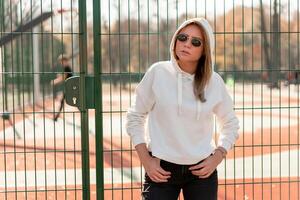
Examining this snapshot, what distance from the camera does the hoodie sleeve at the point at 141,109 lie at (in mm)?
3119

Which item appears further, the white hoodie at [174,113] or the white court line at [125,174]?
the white court line at [125,174]

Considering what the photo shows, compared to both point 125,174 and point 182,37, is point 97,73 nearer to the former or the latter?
point 182,37

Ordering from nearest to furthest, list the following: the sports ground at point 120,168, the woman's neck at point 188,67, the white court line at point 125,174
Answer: the woman's neck at point 188,67 → the sports ground at point 120,168 → the white court line at point 125,174

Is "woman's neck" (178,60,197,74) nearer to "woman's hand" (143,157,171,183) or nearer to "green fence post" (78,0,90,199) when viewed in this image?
"woman's hand" (143,157,171,183)

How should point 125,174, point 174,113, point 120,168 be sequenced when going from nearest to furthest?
point 174,113, point 125,174, point 120,168

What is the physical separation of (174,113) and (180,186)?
0.42m

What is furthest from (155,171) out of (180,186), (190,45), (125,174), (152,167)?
(125,174)

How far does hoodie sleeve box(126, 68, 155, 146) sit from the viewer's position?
10.2 ft

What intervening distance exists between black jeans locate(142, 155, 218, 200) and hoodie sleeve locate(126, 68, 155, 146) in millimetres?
202

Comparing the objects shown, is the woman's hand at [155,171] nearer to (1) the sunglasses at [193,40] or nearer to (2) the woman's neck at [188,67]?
(2) the woman's neck at [188,67]

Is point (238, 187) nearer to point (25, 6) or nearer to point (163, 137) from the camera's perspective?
point (25, 6)

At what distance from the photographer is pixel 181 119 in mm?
3051

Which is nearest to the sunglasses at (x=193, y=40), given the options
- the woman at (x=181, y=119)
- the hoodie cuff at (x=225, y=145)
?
the woman at (x=181, y=119)

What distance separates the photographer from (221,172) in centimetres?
835
